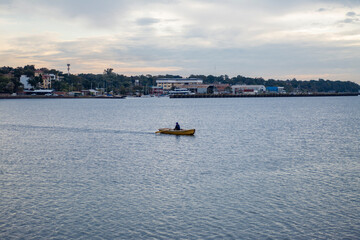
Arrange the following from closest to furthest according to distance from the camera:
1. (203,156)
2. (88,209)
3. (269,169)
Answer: (88,209) < (269,169) < (203,156)

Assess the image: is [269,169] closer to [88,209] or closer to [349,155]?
[349,155]

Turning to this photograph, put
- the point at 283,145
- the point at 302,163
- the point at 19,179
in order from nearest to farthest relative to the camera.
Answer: the point at 19,179, the point at 302,163, the point at 283,145

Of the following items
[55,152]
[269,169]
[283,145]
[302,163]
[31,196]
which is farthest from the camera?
[283,145]

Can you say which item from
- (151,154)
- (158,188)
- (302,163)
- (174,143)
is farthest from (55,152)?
(302,163)

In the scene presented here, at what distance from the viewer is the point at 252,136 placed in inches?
2507

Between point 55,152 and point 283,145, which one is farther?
point 283,145

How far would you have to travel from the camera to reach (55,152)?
4753 cm

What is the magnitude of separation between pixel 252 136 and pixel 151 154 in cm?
2396

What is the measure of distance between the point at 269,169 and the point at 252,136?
87.6 ft

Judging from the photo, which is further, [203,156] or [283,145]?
[283,145]

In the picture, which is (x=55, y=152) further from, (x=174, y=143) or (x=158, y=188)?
(x=158, y=188)

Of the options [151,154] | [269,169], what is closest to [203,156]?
[151,154]

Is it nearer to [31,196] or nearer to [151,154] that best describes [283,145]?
[151,154]

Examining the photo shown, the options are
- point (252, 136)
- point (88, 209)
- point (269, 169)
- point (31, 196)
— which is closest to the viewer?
point (88, 209)
